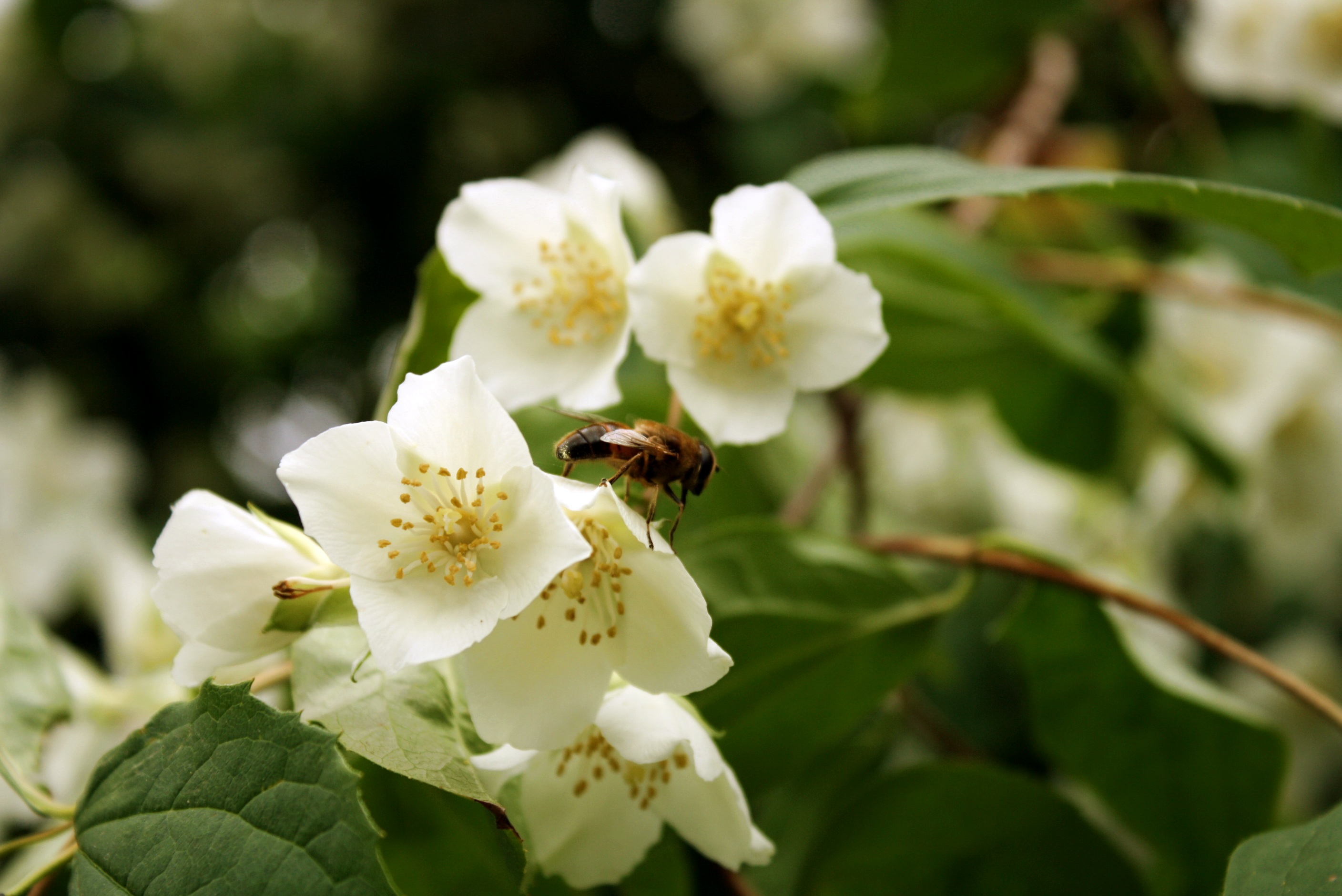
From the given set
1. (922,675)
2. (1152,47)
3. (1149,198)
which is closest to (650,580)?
(1149,198)

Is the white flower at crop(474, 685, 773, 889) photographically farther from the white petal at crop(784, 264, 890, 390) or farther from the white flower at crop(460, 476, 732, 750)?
the white petal at crop(784, 264, 890, 390)

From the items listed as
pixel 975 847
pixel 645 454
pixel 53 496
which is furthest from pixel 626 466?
pixel 53 496

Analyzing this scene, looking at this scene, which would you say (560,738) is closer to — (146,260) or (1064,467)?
(1064,467)

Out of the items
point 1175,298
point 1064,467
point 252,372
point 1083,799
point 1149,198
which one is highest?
point 1149,198

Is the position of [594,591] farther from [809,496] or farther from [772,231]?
[809,496]

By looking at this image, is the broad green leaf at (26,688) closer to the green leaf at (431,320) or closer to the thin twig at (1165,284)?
the green leaf at (431,320)
